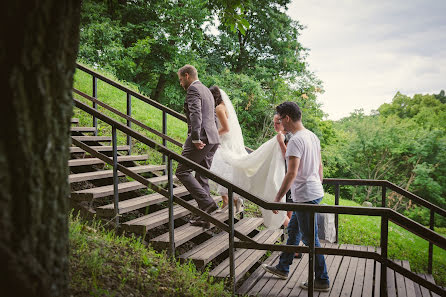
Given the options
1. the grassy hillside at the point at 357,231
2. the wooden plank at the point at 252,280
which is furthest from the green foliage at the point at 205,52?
the wooden plank at the point at 252,280

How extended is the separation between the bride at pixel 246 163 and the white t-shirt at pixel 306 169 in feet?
3.32

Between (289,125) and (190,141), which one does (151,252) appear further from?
(289,125)

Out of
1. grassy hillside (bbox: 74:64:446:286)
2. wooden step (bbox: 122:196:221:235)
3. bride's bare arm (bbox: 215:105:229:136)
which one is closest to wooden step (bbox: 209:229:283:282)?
wooden step (bbox: 122:196:221:235)

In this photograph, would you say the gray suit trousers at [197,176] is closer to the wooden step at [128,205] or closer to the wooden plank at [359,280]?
the wooden step at [128,205]

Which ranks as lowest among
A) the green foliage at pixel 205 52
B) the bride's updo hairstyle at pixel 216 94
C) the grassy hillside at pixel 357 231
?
the grassy hillside at pixel 357 231

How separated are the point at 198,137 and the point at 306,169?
4.92 ft

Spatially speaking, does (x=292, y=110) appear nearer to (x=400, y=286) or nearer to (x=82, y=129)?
(x=400, y=286)

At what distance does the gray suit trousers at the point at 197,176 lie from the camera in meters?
4.63

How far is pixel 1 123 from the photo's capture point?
4.78 ft

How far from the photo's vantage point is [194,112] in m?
4.73

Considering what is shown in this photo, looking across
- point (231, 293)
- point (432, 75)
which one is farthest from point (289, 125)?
point (432, 75)

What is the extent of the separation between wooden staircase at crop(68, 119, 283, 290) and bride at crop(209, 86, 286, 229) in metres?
0.52

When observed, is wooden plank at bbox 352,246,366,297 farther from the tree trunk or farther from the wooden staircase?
the tree trunk

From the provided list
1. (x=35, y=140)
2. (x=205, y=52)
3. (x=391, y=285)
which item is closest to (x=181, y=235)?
(x=391, y=285)
